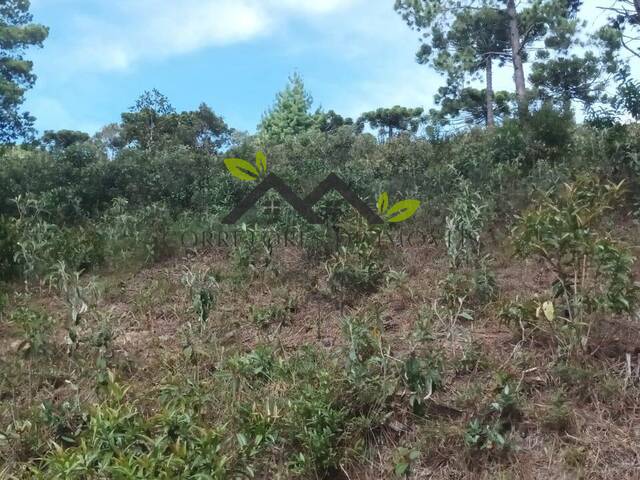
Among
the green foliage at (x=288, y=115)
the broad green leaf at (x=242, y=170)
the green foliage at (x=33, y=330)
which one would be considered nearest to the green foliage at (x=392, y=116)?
the green foliage at (x=288, y=115)

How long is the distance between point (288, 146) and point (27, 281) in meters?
5.21

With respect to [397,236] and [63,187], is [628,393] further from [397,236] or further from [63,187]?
[63,187]

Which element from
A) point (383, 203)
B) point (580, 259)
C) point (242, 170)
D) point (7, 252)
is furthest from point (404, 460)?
point (242, 170)

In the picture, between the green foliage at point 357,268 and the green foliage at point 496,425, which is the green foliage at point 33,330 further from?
the green foliage at point 496,425

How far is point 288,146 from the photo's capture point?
8859 millimetres

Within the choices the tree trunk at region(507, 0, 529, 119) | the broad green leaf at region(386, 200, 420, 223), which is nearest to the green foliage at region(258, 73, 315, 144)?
the tree trunk at region(507, 0, 529, 119)

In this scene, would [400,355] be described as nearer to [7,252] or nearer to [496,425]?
[496,425]

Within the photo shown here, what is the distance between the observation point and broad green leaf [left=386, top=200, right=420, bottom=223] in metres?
4.83

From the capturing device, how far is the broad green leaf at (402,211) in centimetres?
483

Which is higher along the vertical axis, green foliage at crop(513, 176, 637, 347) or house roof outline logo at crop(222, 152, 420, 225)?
house roof outline logo at crop(222, 152, 420, 225)

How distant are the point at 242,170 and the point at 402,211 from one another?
6.58ft

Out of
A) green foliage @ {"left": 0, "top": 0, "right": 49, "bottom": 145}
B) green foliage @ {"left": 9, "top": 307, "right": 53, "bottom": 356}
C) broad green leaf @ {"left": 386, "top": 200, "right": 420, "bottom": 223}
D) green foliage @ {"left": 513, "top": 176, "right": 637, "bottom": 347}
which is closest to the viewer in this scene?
green foliage @ {"left": 513, "top": 176, "right": 637, "bottom": 347}

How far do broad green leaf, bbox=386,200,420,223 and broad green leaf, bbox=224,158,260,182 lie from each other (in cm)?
164

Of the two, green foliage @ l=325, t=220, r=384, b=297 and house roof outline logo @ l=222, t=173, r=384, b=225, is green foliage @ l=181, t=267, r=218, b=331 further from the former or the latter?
house roof outline logo @ l=222, t=173, r=384, b=225
